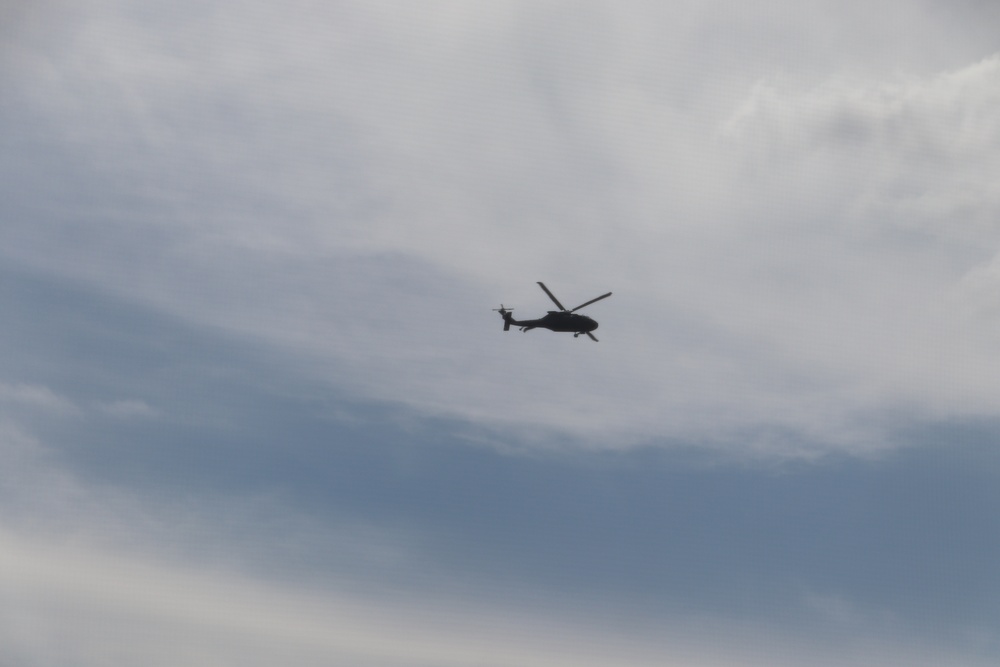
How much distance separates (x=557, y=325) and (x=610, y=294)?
41.7ft

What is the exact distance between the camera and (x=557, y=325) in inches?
7771

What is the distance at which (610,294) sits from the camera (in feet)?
631
